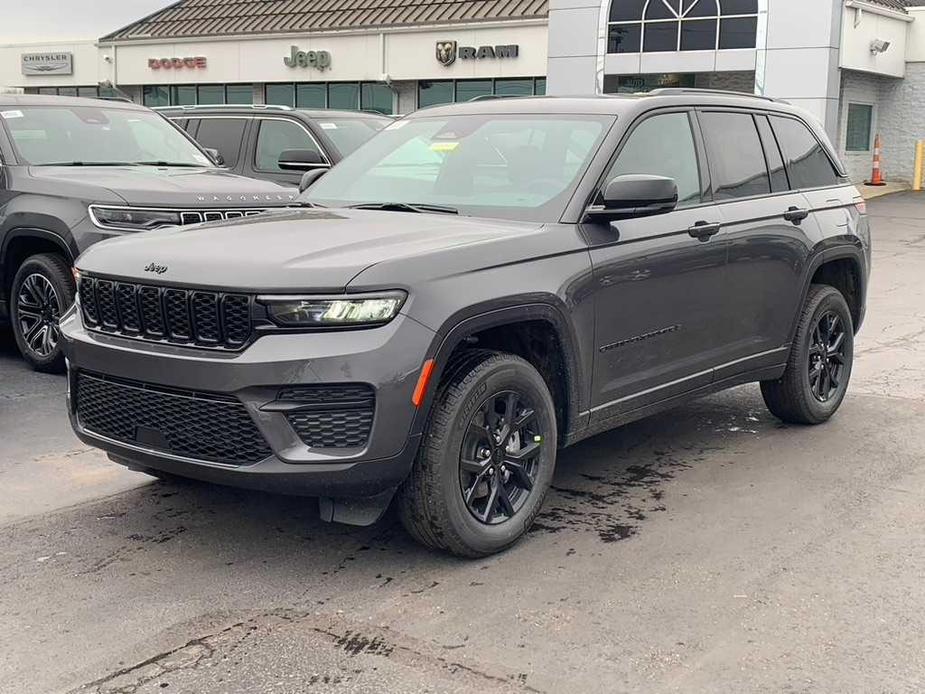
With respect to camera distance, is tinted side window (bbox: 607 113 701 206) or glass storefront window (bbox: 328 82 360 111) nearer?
tinted side window (bbox: 607 113 701 206)

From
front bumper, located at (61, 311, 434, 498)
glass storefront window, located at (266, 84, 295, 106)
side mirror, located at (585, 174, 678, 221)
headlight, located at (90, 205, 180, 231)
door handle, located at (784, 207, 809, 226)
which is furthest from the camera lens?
glass storefront window, located at (266, 84, 295, 106)

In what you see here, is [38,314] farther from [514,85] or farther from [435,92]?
[435,92]

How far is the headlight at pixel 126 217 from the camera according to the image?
304 inches

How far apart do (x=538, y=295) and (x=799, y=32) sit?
1009 inches

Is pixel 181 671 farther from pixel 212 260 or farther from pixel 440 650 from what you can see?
pixel 212 260

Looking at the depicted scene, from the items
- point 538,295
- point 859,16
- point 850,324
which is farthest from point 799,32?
point 538,295

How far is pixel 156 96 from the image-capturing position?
131 feet

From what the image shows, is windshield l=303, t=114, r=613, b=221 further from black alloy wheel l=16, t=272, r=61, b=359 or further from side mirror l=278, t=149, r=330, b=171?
black alloy wheel l=16, t=272, r=61, b=359

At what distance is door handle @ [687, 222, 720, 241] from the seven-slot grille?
93.3 inches

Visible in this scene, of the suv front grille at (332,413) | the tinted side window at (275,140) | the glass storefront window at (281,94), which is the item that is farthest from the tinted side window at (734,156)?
the glass storefront window at (281,94)

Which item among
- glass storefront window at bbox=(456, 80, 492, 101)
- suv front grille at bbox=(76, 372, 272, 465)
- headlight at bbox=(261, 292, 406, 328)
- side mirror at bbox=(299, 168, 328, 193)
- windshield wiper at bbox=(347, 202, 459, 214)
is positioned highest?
glass storefront window at bbox=(456, 80, 492, 101)

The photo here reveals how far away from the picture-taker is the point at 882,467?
5.95m

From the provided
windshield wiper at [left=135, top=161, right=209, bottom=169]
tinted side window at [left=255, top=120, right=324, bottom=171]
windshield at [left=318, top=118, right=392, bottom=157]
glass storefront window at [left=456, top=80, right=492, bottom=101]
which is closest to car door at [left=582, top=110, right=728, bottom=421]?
windshield wiper at [left=135, top=161, right=209, bottom=169]

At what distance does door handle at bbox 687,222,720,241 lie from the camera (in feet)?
18.2
